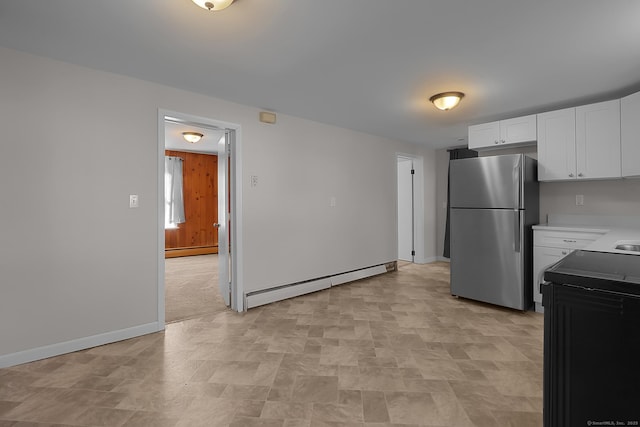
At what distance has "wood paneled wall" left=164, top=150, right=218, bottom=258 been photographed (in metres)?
7.11

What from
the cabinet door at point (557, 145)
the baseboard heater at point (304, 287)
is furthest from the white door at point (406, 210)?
the cabinet door at point (557, 145)

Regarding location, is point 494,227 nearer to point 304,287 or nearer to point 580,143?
point 580,143

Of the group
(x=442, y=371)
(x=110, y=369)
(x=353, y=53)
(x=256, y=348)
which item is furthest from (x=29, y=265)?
(x=442, y=371)

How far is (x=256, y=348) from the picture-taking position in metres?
2.53

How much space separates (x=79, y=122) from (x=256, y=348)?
7.73ft

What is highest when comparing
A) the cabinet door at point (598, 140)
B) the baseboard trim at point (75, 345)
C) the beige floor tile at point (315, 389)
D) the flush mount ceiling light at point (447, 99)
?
the flush mount ceiling light at point (447, 99)

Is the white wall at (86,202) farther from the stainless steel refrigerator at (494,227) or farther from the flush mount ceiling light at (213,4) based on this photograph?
the stainless steel refrigerator at (494,227)

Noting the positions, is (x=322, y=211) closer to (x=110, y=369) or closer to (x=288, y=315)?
(x=288, y=315)

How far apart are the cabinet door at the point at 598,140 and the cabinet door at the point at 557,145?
0.05 meters

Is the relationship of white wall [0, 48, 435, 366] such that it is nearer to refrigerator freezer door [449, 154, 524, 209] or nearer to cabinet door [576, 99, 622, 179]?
refrigerator freezer door [449, 154, 524, 209]

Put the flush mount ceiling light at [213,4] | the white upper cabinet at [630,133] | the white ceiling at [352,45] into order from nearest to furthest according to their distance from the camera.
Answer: the flush mount ceiling light at [213,4], the white ceiling at [352,45], the white upper cabinet at [630,133]

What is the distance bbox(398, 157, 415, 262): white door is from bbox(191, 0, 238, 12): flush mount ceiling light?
490 centimetres

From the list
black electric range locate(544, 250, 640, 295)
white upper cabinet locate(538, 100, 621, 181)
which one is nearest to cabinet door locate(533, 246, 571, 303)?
white upper cabinet locate(538, 100, 621, 181)

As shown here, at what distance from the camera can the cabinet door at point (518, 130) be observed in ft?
11.9
